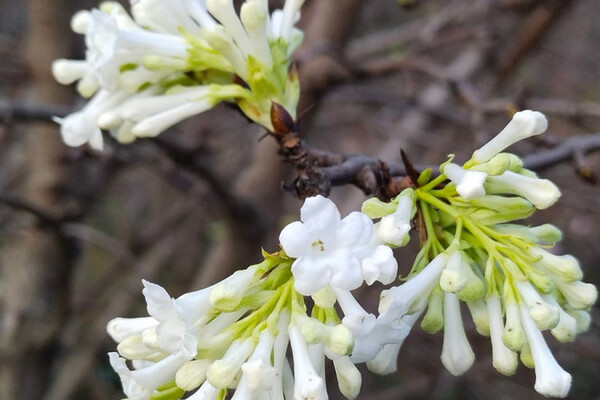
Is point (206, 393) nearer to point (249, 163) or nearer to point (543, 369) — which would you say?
point (543, 369)

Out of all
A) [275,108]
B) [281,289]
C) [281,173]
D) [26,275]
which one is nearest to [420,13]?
[281,173]

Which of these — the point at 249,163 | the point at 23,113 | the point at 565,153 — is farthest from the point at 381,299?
the point at 249,163

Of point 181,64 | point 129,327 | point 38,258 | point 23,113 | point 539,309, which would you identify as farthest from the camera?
point 38,258

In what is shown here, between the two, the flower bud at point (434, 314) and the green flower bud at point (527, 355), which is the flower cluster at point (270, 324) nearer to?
the flower bud at point (434, 314)

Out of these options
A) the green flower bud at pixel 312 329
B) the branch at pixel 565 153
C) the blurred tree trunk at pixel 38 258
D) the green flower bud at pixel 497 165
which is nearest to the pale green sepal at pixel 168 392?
the green flower bud at pixel 312 329

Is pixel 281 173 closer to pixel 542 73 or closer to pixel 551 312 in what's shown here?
pixel 551 312

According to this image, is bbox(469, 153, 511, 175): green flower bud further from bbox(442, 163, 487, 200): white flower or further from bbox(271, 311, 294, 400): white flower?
bbox(271, 311, 294, 400): white flower
